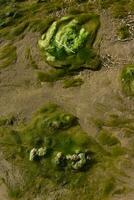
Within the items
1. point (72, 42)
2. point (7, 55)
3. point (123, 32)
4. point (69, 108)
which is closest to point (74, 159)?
point (69, 108)

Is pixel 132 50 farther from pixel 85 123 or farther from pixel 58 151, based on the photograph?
pixel 58 151

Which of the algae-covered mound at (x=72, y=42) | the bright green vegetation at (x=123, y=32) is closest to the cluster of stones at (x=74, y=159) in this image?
the algae-covered mound at (x=72, y=42)

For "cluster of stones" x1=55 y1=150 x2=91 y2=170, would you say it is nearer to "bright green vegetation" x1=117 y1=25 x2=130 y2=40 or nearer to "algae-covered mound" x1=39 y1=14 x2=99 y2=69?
"algae-covered mound" x1=39 y1=14 x2=99 y2=69

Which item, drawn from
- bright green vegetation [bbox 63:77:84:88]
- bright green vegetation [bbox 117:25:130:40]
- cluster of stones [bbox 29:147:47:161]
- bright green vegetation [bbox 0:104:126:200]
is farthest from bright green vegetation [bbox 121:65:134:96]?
cluster of stones [bbox 29:147:47:161]

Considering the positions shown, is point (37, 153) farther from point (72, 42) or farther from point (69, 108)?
point (72, 42)

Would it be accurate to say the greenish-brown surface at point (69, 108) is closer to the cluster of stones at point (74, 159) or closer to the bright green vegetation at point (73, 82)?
the bright green vegetation at point (73, 82)

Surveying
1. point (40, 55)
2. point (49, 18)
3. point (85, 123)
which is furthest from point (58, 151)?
point (49, 18)
